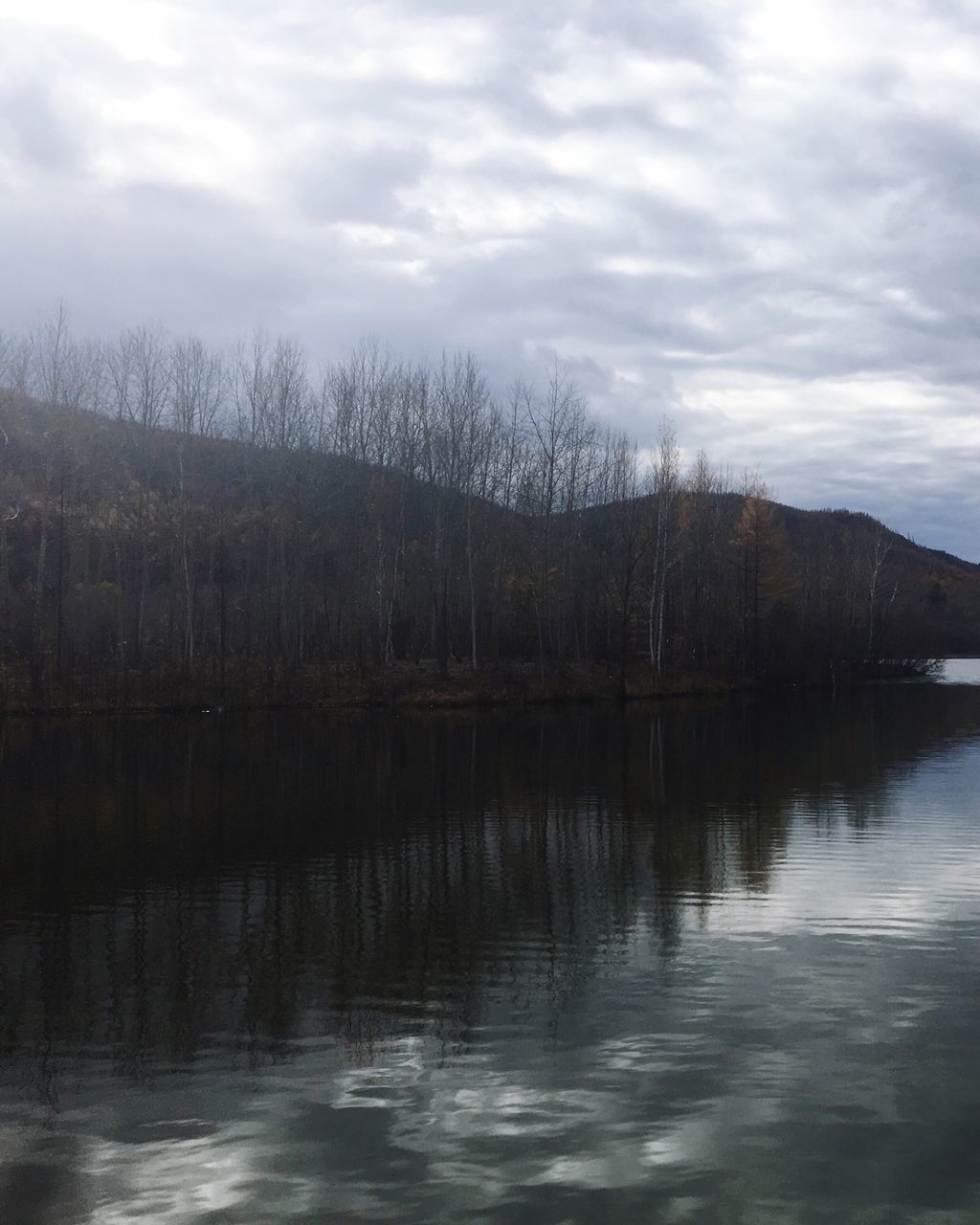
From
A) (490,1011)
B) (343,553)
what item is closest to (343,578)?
(343,553)

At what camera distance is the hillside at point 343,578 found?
42.2m

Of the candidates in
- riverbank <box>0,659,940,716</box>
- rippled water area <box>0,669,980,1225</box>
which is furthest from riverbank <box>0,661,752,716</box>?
rippled water area <box>0,669,980,1225</box>

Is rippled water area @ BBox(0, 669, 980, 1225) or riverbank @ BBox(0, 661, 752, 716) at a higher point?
riverbank @ BBox(0, 661, 752, 716)

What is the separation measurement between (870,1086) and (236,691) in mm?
35249

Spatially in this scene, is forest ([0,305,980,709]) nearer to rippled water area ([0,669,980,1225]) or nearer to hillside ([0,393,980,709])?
hillside ([0,393,980,709])

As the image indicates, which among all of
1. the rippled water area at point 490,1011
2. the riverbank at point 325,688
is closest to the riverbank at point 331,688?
the riverbank at point 325,688

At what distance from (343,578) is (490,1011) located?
44116 mm

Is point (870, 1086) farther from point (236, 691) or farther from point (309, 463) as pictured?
point (309, 463)

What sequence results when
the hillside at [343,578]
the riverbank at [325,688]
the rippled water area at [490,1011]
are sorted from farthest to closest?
the hillside at [343,578] → the riverbank at [325,688] → the rippled water area at [490,1011]

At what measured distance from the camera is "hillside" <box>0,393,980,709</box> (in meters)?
42.2

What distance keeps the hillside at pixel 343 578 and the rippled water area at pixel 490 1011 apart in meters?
24.6

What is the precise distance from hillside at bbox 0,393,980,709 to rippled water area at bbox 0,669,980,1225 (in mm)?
24567

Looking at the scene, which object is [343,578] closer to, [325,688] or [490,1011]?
[325,688]

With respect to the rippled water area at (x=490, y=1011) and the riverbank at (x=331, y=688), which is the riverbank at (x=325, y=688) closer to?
the riverbank at (x=331, y=688)
